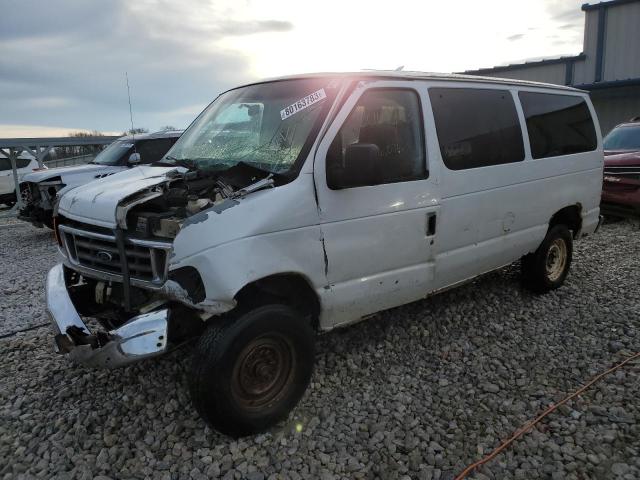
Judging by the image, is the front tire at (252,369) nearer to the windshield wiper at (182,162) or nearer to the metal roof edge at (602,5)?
the windshield wiper at (182,162)

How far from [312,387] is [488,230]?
2.12 meters

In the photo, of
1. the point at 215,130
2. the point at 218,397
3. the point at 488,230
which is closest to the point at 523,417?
the point at 488,230

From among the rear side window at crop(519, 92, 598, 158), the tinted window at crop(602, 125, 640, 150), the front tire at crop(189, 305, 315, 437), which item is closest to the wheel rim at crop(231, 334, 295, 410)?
the front tire at crop(189, 305, 315, 437)

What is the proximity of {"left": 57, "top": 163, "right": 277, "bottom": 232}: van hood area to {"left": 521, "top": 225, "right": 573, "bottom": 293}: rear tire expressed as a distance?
3.44 metres

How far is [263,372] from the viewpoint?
2982 mm

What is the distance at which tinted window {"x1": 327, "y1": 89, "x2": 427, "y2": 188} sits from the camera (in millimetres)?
3062

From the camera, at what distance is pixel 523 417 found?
315 cm

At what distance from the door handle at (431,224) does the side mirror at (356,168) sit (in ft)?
2.39

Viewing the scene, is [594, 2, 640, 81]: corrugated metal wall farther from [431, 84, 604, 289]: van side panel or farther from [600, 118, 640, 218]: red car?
[431, 84, 604, 289]: van side panel

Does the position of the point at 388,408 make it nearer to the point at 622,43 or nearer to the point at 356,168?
the point at 356,168

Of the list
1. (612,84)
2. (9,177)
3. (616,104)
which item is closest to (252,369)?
(9,177)

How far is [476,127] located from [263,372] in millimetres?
2707

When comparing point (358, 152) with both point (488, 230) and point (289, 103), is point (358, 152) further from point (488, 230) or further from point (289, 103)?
point (488, 230)

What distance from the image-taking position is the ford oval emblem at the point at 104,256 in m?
3.06
